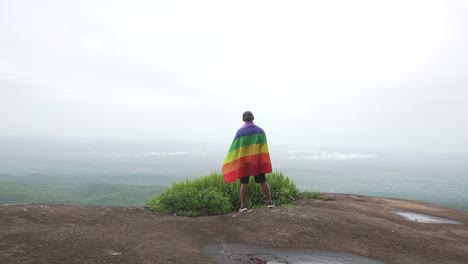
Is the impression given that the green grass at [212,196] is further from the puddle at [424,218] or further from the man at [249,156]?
the puddle at [424,218]

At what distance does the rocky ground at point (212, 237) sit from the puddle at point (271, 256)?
15mm

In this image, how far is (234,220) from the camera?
6.76m

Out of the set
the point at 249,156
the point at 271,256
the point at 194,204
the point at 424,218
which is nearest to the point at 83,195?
the point at 194,204

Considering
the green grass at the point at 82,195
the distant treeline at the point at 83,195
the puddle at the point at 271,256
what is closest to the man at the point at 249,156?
the puddle at the point at 271,256

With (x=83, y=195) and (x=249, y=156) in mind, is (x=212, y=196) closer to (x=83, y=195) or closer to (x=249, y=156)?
Answer: (x=249, y=156)

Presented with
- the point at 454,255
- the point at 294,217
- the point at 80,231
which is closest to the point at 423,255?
the point at 454,255

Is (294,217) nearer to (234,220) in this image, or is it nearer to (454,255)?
(234,220)

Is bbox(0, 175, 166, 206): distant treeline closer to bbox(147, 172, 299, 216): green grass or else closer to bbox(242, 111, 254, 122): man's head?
bbox(147, 172, 299, 216): green grass

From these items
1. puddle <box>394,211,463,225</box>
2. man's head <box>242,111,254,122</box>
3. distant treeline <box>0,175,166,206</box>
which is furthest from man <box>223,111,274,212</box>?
distant treeline <box>0,175,166,206</box>

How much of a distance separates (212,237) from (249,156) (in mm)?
2644

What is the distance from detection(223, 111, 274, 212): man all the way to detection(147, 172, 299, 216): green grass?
0.74 meters

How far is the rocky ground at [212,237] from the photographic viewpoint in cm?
459

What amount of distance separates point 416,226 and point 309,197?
3601mm

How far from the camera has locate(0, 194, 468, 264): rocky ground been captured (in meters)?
4.59
